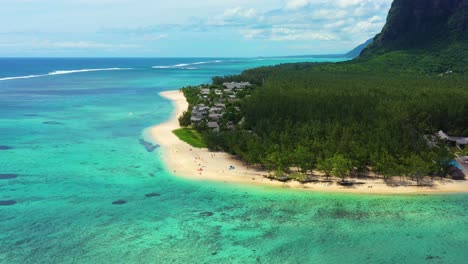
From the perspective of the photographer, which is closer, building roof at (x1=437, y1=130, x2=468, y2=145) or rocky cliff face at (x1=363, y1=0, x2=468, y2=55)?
building roof at (x1=437, y1=130, x2=468, y2=145)

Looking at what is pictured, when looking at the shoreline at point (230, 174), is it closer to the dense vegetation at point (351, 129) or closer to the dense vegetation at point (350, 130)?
the dense vegetation at point (351, 129)

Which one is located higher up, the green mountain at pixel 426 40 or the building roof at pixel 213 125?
the green mountain at pixel 426 40

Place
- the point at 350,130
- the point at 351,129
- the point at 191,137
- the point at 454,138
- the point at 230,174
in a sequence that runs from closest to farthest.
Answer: the point at 230,174, the point at 350,130, the point at 351,129, the point at 454,138, the point at 191,137

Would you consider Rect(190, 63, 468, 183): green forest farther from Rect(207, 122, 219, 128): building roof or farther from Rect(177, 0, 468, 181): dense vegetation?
Rect(207, 122, 219, 128): building roof

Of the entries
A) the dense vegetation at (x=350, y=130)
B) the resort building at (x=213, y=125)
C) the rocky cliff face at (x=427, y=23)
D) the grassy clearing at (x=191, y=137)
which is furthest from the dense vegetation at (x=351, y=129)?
the rocky cliff face at (x=427, y=23)

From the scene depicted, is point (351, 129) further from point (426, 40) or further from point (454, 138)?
point (426, 40)

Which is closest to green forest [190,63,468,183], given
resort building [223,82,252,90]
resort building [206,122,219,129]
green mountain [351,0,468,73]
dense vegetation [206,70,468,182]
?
dense vegetation [206,70,468,182]

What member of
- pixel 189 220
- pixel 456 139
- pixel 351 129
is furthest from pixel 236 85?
pixel 189 220
